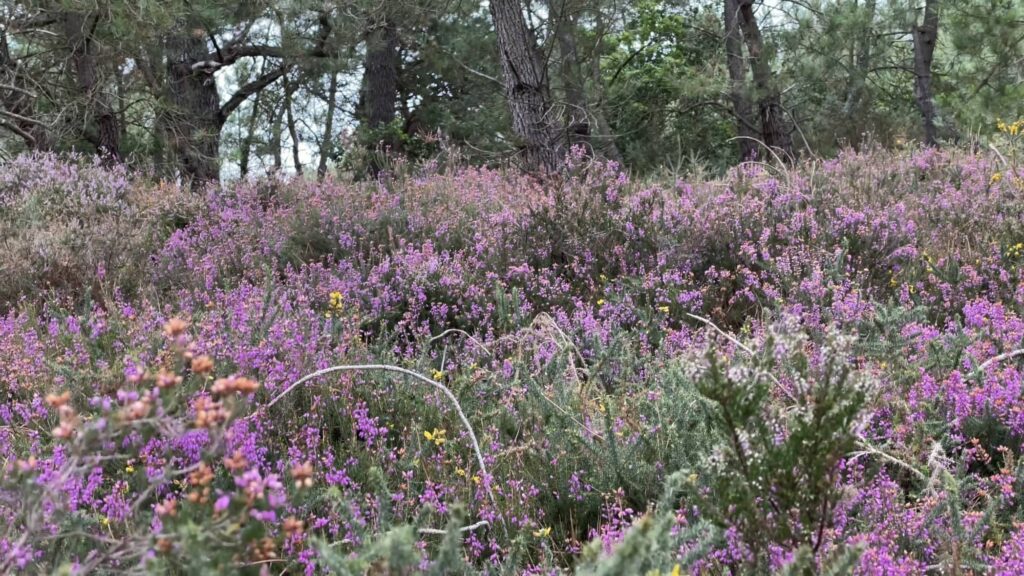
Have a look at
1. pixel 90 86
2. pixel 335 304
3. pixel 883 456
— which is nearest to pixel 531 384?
pixel 883 456

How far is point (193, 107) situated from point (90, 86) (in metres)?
2.00

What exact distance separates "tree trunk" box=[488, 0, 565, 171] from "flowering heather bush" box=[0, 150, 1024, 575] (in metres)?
1.30

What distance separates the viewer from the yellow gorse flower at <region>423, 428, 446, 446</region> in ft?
7.90

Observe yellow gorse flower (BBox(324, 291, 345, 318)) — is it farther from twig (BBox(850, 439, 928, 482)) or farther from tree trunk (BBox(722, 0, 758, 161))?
tree trunk (BBox(722, 0, 758, 161))

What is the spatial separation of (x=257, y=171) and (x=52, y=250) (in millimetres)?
3469

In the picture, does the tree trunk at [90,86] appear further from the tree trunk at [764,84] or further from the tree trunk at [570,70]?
the tree trunk at [764,84]

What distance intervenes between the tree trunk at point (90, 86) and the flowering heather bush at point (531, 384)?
325 cm

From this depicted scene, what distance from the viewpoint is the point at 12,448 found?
7.71ft

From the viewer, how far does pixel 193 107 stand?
11.2 metres

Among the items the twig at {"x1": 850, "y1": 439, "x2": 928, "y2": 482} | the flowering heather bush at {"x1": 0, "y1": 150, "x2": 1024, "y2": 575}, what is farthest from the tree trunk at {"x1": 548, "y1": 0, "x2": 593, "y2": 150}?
the twig at {"x1": 850, "y1": 439, "x2": 928, "y2": 482}

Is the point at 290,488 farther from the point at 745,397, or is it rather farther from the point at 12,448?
the point at 745,397

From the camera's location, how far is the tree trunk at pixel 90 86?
856 cm

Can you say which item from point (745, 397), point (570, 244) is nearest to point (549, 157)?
point (570, 244)

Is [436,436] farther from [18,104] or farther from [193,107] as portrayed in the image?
[193,107]
